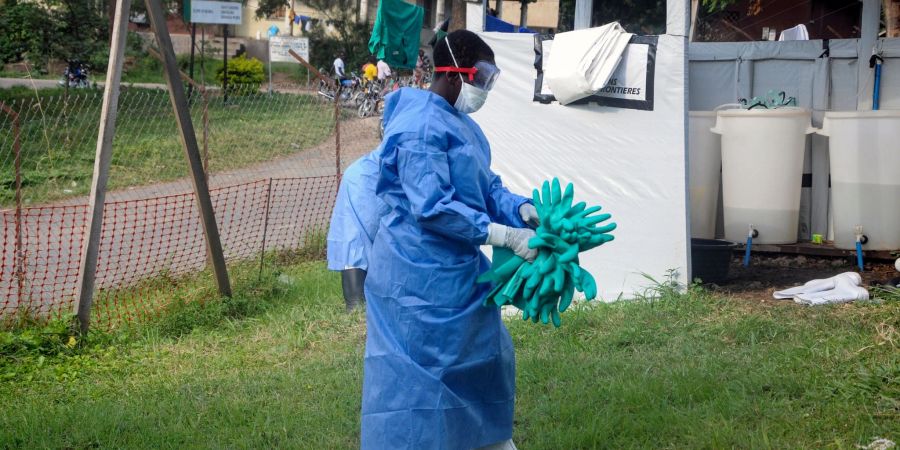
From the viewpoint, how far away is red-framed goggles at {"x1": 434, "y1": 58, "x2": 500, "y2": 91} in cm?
342

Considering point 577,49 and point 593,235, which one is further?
point 577,49

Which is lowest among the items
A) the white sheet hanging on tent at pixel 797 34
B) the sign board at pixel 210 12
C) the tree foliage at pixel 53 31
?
the white sheet hanging on tent at pixel 797 34

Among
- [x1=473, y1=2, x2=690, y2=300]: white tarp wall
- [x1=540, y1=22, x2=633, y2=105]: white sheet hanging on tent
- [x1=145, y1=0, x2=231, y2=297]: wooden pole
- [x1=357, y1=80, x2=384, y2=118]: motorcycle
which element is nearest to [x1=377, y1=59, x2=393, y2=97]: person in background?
[x1=357, y1=80, x2=384, y2=118]: motorcycle

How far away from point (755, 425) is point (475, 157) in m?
2.00

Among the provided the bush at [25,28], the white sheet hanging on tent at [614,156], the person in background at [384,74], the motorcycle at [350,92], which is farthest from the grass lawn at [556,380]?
the person in background at [384,74]

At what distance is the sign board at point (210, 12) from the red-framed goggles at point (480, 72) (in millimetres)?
19370

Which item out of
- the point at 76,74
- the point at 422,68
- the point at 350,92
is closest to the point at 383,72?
the point at 422,68

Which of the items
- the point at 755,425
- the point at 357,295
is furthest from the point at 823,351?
the point at 357,295

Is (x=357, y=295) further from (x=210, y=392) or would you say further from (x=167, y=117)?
(x=167, y=117)

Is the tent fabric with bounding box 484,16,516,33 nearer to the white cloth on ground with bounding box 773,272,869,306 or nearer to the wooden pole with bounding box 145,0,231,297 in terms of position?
the wooden pole with bounding box 145,0,231,297

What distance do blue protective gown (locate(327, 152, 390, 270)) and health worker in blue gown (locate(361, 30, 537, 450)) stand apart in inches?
103

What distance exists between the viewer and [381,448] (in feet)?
10.5

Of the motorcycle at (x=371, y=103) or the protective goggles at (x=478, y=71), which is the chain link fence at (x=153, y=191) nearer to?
the motorcycle at (x=371, y=103)

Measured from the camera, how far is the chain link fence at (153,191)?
7562 millimetres
